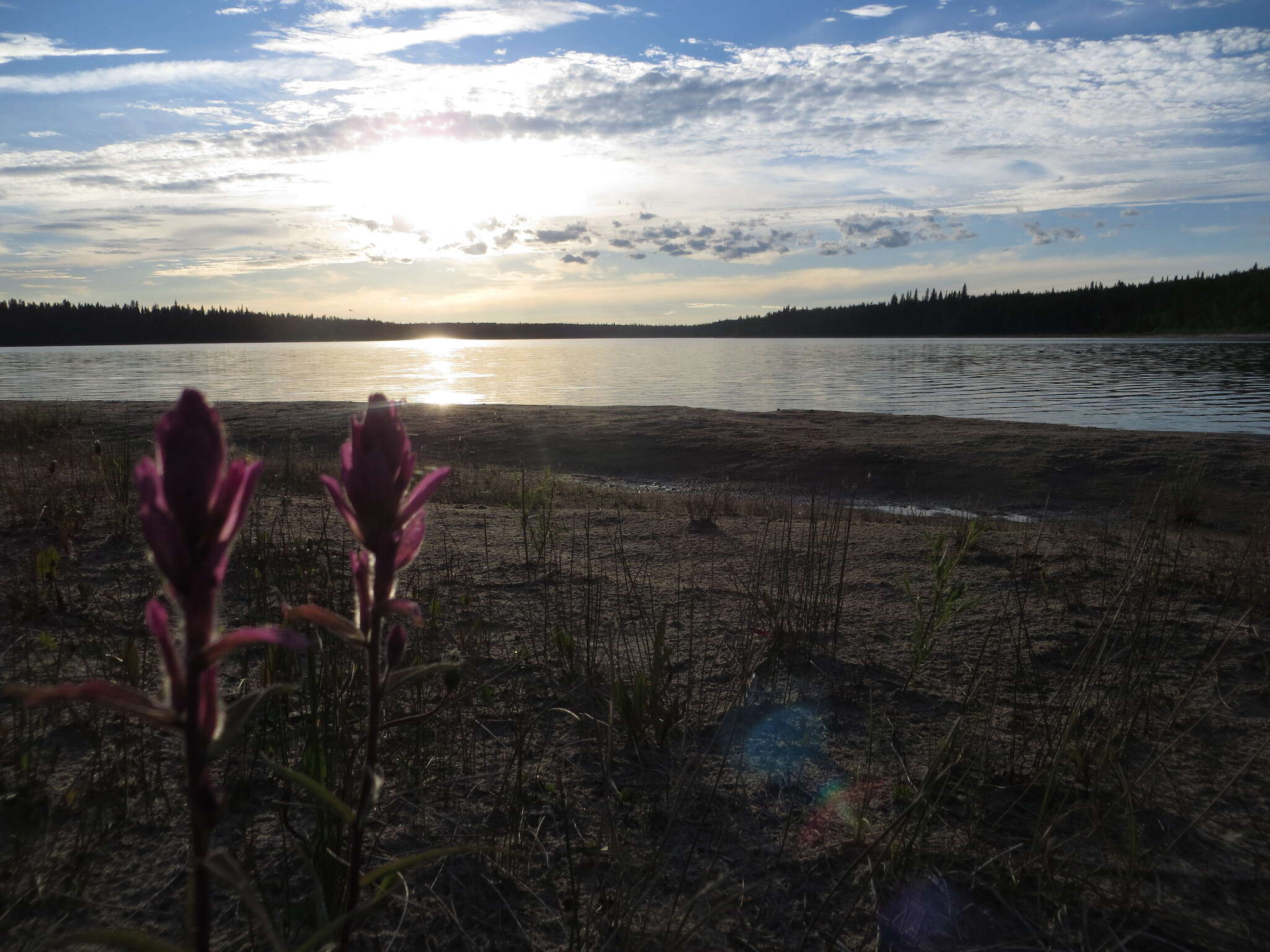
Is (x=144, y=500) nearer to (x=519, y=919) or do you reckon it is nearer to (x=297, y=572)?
(x=519, y=919)

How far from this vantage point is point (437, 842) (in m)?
2.00

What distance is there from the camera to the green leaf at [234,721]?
0.65 metres

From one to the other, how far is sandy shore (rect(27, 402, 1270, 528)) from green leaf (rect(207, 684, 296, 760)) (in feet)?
40.0

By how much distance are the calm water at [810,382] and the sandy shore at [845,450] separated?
530 centimetres

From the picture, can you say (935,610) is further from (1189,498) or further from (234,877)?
(1189,498)

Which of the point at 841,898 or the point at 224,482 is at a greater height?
the point at 224,482

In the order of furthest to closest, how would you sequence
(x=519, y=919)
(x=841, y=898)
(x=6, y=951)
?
(x=841, y=898), (x=519, y=919), (x=6, y=951)

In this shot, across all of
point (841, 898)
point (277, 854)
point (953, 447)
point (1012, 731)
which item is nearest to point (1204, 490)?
point (953, 447)

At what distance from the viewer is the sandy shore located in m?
13.9

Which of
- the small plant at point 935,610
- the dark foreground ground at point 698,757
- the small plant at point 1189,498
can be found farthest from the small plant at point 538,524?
the small plant at point 1189,498

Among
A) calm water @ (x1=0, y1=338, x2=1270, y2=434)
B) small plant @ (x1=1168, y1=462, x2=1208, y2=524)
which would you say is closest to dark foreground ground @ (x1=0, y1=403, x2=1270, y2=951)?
small plant @ (x1=1168, y1=462, x2=1208, y2=524)

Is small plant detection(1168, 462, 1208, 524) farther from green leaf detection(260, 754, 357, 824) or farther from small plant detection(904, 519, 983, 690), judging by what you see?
green leaf detection(260, 754, 357, 824)

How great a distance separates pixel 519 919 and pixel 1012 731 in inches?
70.5

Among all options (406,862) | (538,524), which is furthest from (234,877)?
(538,524)
